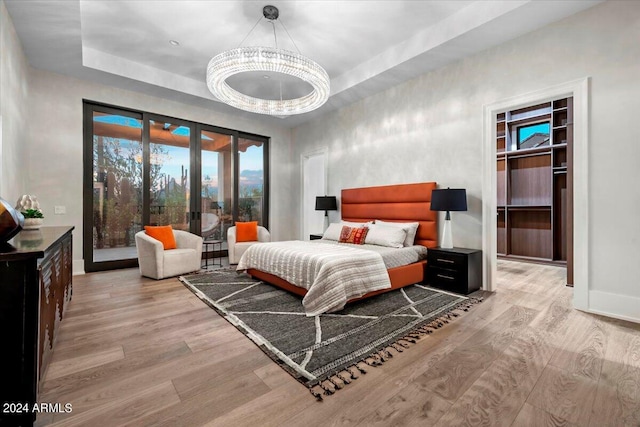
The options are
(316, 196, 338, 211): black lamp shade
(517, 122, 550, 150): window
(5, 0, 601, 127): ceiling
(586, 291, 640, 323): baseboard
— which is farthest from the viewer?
(316, 196, 338, 211): black lamp shade

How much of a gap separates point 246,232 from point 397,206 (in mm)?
2797

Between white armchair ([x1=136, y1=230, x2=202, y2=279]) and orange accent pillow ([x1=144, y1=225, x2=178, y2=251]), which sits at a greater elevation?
orange accent pillow ([x1=144, y1=225, x2=178, y2=251])

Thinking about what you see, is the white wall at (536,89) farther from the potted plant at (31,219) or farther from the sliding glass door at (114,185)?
the potted plant at (31,219)

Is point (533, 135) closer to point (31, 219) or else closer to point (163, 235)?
point (163, 235)

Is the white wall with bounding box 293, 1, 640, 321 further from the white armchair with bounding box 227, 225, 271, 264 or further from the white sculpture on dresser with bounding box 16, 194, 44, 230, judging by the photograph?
the white sculpture on dresser with bounding box 16, 194, 44, 230

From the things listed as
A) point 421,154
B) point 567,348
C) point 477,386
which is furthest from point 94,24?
point 567,348

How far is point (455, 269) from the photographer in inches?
141

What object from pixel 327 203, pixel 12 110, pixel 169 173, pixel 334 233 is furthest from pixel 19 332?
pixel 327 203

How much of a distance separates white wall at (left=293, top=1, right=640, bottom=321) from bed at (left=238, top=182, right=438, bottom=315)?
23 centimetres

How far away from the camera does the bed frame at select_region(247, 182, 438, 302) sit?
3.59 meters

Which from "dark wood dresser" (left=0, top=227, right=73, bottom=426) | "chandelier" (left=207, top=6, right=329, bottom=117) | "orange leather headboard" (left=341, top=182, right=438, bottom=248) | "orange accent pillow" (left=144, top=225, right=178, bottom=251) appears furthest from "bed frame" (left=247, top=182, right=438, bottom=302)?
"dark wood dresser" (left=0, top=227, right=73, bottom=426)

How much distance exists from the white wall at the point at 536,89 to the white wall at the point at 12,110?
4672mm

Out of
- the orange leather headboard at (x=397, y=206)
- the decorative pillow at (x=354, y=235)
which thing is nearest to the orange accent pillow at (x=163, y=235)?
the decorative pillow at (x=354, y=235)

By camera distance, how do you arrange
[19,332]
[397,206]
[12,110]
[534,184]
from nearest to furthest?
[19,332], [12,110], [397,206], [534,184]
